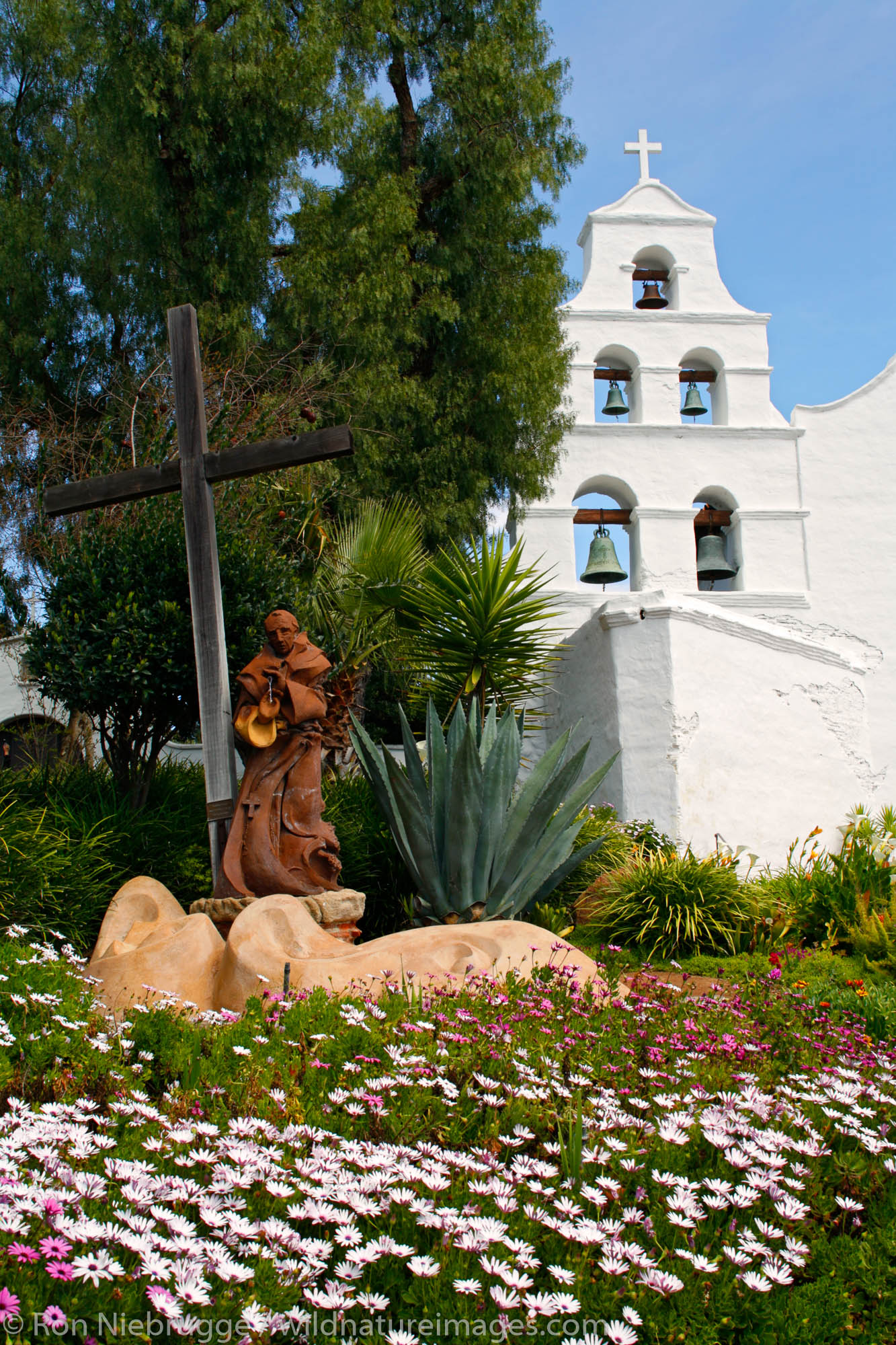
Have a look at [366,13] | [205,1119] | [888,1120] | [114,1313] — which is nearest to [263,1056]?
[205,1119]

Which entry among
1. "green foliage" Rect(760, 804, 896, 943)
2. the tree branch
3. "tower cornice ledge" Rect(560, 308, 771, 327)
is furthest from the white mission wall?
"green foliage" Rect(760, 804, 896, 943)

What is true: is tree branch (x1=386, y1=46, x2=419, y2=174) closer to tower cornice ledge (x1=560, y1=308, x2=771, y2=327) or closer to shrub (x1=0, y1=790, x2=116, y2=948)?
tower cornice ledge (x1=560, y1=308, x2=771, y2=327)

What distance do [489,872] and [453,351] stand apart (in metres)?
9.53

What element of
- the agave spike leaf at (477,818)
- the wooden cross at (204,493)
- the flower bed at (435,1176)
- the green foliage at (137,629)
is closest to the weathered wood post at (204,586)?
the wooden cross at (204,493)

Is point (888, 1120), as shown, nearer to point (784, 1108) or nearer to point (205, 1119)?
point (784, 1108)

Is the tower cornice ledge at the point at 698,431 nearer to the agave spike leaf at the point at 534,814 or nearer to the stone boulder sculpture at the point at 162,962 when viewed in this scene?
the agave spike leaf at the point at 534,814

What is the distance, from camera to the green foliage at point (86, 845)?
19.9ft

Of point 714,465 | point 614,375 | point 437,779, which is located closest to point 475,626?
point 437,779

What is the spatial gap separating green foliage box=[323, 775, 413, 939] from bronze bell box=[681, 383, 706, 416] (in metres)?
11.3

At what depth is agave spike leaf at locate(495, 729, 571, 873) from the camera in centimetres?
662

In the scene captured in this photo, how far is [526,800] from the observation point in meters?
6.86

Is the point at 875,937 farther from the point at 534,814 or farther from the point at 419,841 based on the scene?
the point at 419,841

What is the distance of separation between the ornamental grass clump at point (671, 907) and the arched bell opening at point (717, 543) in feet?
26.9

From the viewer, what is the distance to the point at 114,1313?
1.60 metres
